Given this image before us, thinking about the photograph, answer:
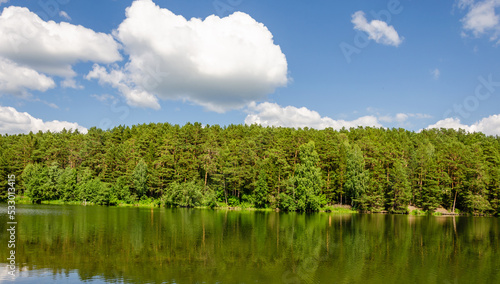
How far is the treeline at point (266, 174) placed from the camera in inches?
3056

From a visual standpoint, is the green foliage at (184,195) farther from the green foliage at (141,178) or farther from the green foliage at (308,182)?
the green foliage at (308,182)

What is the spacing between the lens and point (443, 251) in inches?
1192

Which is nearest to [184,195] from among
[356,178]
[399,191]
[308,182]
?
→ [308,182]

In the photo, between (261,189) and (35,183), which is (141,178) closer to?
(35,183)

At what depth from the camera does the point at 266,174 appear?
8169 cm

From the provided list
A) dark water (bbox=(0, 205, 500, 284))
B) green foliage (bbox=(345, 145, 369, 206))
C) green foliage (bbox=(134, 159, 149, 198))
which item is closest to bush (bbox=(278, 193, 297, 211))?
green foliage (bbox=(345, 145, 369, 206))

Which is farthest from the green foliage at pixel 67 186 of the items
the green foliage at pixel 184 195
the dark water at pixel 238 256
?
the dark water at pixel 238 256

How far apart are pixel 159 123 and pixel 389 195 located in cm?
8381

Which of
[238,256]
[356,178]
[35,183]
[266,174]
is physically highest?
[266,174]

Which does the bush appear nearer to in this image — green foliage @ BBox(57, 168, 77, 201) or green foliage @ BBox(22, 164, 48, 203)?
green foliage @ BBox(57, 168, 77, 201)

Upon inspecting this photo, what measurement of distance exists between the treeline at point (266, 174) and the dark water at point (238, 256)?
39.5 meters

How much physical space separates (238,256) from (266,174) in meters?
56.4

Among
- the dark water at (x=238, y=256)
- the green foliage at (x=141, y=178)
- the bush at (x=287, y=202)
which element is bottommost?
the bush at (x=287, y=202)

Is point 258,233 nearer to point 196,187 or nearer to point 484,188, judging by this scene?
point 196,187
